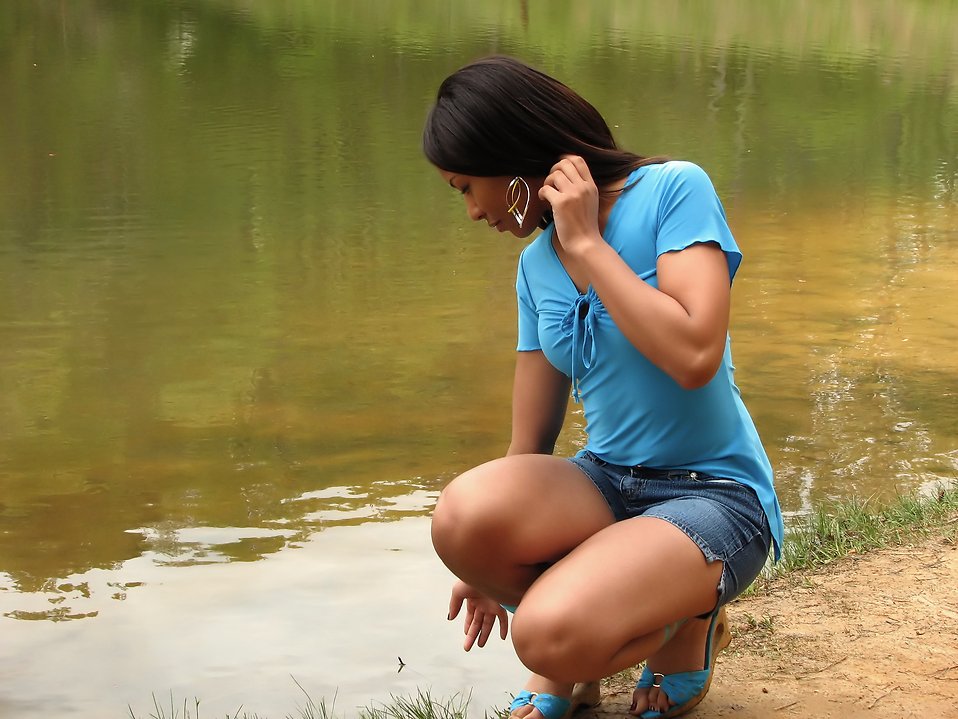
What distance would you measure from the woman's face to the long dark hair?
0.06 ft

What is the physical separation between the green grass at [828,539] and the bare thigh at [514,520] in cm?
45

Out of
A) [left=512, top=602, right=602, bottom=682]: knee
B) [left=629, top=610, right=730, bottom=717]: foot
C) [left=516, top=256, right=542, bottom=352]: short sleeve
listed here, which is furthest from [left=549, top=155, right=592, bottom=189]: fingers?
[left=629, top=610, right=730, bottom=717]: foot

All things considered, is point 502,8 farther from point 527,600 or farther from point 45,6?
point 527,600

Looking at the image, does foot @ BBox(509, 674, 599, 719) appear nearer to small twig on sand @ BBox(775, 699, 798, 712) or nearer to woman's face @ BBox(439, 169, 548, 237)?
small twig on sand @ BBox(775, 699, 798, 712)

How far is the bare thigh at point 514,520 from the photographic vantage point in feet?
7.68

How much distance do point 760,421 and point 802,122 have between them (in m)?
11.0

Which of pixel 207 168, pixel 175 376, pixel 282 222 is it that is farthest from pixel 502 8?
pixel 175 376

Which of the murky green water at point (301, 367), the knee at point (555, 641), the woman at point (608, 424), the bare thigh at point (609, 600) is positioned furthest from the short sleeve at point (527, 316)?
the murky green water at point (301, 367)

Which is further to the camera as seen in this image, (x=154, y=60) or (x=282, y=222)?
(x=154, y=60)

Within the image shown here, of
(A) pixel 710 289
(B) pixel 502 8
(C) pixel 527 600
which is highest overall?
(A) pixel 710 289

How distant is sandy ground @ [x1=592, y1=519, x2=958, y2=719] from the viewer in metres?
2.57

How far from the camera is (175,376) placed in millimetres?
5324

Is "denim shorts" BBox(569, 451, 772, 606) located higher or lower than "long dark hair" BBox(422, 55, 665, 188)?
lower

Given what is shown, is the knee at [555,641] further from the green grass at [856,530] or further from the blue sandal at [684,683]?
the green grass at [856,530]
